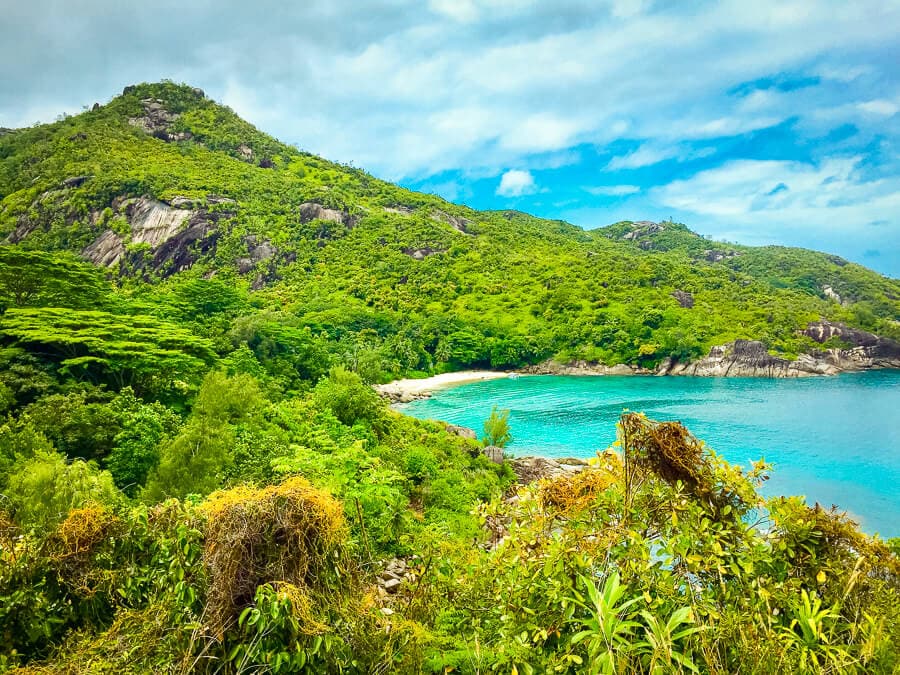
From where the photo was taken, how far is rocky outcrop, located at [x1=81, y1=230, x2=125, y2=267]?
279 ft

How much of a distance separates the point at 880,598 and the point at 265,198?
12053 centimetres

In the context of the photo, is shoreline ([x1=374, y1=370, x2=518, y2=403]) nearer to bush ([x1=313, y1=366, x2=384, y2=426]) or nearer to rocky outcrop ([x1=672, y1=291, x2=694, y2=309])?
bush ([x1=313, y1=366, x2=384, y2=426])

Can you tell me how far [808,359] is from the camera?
62906 millimetres

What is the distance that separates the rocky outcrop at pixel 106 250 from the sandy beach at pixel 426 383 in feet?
202

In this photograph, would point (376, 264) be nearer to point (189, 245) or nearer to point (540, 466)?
point (189, 245)

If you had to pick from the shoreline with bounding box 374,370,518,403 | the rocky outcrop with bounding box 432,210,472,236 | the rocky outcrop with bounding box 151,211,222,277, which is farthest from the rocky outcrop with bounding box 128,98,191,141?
the shoreline with bounding box 374,370,518,403

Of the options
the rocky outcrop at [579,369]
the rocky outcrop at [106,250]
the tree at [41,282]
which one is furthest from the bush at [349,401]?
the rocky outcrop at [106,250]

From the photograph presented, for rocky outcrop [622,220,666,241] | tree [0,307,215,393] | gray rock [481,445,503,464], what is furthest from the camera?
rocky outcrop [622,220,666,241]

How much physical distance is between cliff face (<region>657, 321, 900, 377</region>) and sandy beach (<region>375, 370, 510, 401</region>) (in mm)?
25219

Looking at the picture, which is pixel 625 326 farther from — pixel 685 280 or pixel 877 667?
pixel 877 667

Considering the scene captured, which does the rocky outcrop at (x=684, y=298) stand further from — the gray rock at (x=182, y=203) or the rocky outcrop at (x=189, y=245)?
the gray rock at (x=182, y=203)

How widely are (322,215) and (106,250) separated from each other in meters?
42.9

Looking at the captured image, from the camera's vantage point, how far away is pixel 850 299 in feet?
332

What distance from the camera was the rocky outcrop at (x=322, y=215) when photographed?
10975cm
